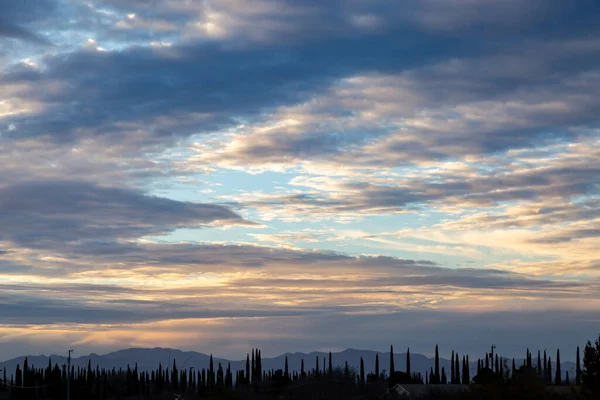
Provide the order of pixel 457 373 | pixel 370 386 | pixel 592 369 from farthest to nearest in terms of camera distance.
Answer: pixel 457 373, pixel 370 386, pixel 592 369

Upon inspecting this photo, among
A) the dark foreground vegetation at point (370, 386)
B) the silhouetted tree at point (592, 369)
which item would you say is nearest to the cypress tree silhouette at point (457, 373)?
the dark foreground vegetation at point (370, 386)

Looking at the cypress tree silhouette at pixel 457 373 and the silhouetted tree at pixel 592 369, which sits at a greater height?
the silhouetted tree at pixel 592 369

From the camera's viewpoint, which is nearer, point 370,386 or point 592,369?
point 592,369

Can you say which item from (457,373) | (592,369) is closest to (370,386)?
(457,373)

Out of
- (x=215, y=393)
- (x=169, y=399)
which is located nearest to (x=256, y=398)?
(x=215, y=393)

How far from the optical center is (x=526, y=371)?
5869cm

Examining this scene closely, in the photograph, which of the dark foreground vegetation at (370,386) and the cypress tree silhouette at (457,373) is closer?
the dark foreground vegetation at (370,386)

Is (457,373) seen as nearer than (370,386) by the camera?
No

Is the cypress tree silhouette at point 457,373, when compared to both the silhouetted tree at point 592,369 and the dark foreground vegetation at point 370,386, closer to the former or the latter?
the dark foreground vegetation at point 370,386

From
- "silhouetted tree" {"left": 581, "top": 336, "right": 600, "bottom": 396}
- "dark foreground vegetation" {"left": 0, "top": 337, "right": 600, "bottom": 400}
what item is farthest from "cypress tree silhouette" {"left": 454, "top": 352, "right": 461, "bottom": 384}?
"silhouetted tree" {"left": 581, "top": 336, "right": 600, "bottom": 396}

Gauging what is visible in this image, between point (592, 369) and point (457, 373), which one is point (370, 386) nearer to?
point (457, 373)

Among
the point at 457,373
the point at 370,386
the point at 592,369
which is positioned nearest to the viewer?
the point at 592,369

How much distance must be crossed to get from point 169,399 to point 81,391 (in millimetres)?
25129

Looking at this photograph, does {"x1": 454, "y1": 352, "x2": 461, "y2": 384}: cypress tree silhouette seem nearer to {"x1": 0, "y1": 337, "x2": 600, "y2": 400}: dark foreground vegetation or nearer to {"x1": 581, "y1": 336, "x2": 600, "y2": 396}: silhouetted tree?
{"x1": 0, "y1": 337, "x2": 600, "y2": 400}: dark foreground vegetation
